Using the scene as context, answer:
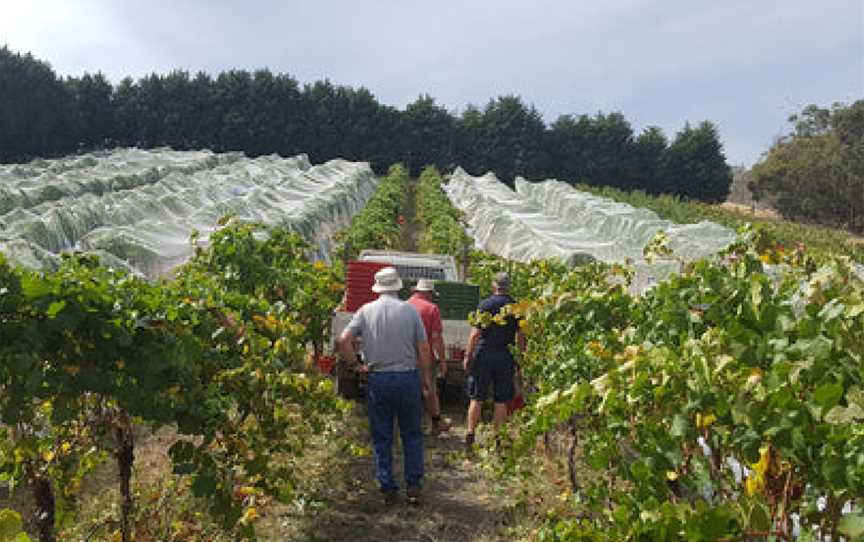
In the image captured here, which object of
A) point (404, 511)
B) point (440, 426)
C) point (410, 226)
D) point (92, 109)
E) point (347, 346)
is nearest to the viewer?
point (404, 511)

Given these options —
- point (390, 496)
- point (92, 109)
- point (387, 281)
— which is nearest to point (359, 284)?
point (387, 281)

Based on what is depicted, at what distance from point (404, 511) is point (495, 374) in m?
1.95

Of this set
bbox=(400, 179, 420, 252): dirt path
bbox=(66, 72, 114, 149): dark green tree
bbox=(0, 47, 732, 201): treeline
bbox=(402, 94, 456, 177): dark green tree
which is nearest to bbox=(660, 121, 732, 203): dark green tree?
bbox=(0, 47, 732, 201): treeline

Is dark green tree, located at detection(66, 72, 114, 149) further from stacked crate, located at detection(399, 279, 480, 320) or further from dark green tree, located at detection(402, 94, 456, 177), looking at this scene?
stacked crate, located at detection(399, 279, 480, 320)

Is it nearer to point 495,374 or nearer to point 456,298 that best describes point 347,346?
point 495,374

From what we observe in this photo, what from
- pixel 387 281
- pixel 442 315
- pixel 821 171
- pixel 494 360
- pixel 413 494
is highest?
pixel 821 171

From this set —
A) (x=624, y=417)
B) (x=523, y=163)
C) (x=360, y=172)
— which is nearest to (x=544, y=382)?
(x=624, y=417)

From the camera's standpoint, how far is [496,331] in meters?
7.43

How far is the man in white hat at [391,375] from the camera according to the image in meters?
5.95

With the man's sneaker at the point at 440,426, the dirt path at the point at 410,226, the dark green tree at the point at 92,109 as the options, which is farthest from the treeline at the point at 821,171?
the man's sneaker at the point at 440,426

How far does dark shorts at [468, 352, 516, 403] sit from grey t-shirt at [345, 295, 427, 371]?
1.56 meters

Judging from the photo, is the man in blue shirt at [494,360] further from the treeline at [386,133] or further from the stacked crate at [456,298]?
the treeline at [386,133]

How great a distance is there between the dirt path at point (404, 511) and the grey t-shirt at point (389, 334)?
1073 mm

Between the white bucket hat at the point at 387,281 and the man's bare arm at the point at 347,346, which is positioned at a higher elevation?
the white bucket hat at the point at 387,281
